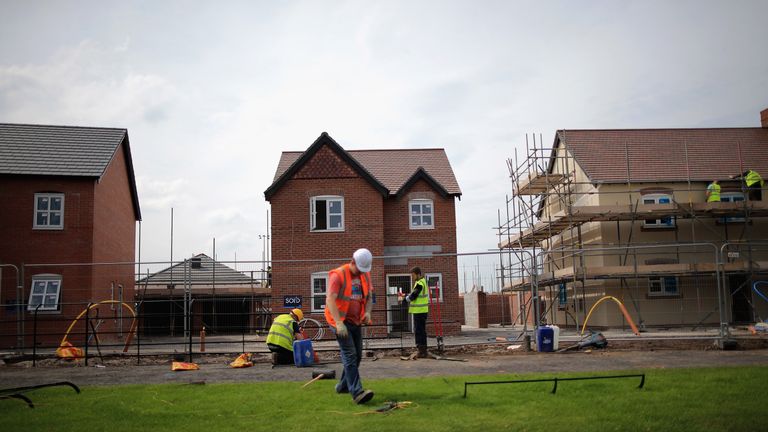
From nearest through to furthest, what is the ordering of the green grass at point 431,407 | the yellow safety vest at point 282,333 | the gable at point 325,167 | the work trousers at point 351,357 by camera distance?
the green grass at point 431,407
the work trousers at point 351,357
the yellow safety vest at point 282,333
the gable at point 325,167

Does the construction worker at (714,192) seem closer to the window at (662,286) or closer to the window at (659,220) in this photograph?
the window at (659,220)

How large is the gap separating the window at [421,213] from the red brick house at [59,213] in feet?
39.5

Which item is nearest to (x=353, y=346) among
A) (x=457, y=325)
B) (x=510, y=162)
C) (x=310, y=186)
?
(x=457, y=325)

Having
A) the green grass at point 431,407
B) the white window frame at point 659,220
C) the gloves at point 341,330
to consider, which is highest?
the white window frame at point 659,220

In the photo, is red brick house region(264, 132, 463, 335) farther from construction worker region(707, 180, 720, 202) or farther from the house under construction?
construction worker region(707, 180, 720, 202)

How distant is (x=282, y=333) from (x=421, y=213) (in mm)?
14706

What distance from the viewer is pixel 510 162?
1212 inches

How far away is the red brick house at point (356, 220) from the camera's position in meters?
23.8

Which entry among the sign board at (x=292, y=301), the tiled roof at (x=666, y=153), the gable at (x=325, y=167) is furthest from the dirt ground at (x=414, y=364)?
the tiled roof at (x=666, y=153)

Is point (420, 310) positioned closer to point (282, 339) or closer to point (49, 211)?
point (282, 339)

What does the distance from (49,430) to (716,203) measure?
2462cm

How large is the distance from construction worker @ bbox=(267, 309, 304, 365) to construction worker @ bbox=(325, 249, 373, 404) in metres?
4.98

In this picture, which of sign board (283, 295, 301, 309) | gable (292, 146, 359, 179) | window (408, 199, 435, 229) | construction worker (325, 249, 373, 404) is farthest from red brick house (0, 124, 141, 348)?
construction worker (325, 249, 373, 404)

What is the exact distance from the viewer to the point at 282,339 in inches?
547
